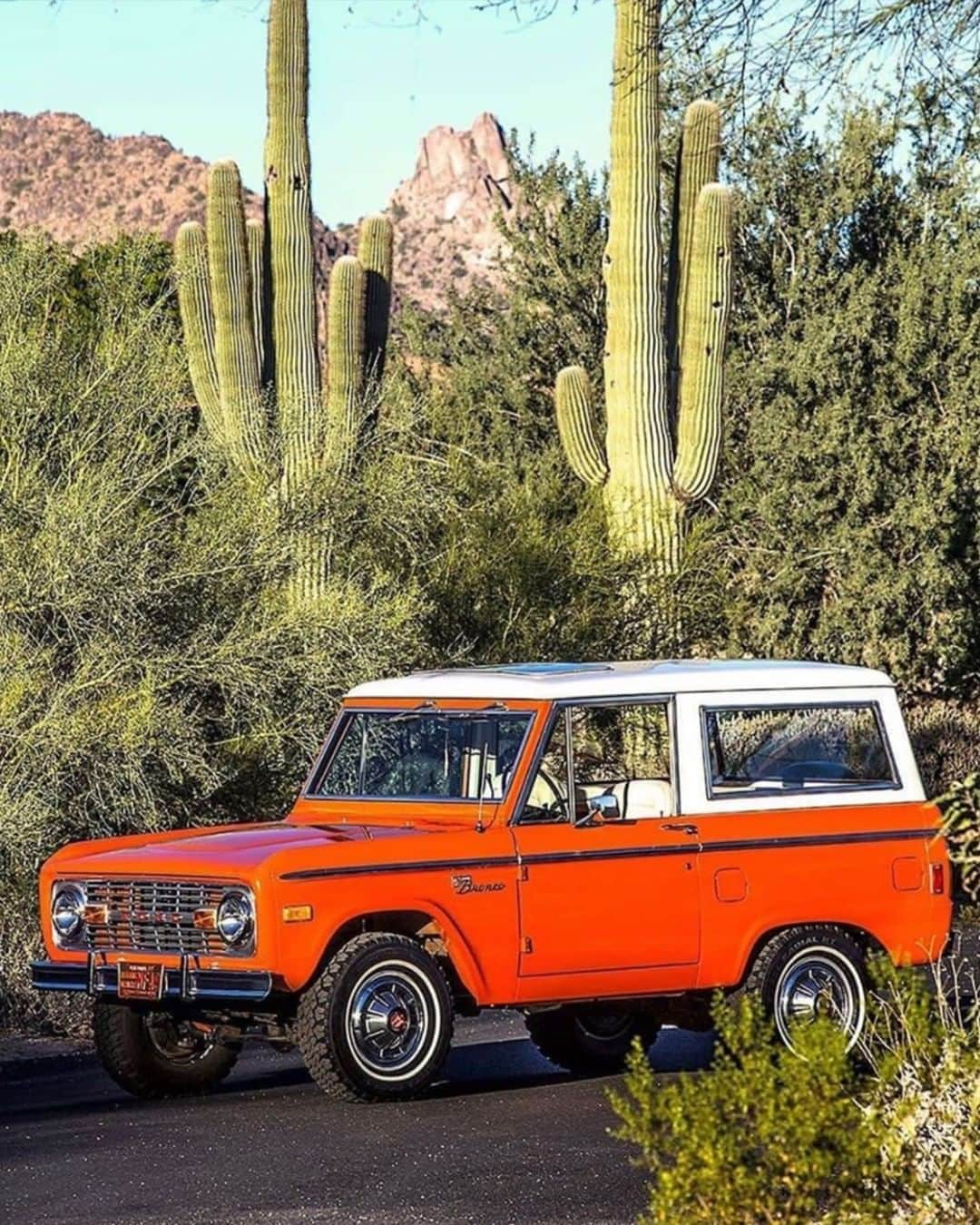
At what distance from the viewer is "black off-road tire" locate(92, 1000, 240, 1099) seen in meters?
10.7

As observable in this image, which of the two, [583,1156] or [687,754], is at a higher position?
[687,754]

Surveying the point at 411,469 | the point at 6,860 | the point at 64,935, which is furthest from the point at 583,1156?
the point at 411,469

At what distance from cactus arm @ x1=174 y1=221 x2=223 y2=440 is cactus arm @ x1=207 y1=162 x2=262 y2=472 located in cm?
9

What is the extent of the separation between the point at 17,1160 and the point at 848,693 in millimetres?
4836

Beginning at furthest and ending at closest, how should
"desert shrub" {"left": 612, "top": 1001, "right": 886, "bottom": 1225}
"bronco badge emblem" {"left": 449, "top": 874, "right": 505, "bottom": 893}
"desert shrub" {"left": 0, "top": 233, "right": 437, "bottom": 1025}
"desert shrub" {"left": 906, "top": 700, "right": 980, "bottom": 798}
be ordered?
"desert shrub" {"left": 906, "top": 700, "right": 980, "bottom": 798}, "desert shrub" {"left": 0, "top": 233, "right": 437, "bottom": 1025}, "bronco badge emblem" {"left": 449, "top": 874, "right": 505, "bottom": 893}, "desert shrub" {"left": 612, "top": 1001, "right": 886, "bottom": 1225}

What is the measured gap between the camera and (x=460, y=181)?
101m

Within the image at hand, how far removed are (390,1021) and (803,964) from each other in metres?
2.18

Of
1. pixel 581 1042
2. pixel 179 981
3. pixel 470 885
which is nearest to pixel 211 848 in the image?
pixel 179 981

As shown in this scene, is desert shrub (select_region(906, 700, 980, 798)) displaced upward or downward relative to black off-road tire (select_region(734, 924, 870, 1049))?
upward

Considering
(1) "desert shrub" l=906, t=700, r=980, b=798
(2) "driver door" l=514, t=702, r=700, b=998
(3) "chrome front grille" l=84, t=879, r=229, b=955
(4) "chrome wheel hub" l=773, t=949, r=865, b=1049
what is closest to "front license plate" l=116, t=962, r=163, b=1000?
(3) "chrome front grille" l=84, t=879, r=229, b=955

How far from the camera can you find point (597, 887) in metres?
10.6

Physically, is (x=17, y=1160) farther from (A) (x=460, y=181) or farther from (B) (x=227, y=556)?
(A) (x=460, y=181)

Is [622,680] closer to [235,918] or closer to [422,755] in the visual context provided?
[422,755]

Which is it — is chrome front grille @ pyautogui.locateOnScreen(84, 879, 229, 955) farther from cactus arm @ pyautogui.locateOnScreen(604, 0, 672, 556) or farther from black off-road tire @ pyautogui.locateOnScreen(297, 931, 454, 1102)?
cactus arm @ pyautogui.locateOnScreen(604, 0, 672, 556)
